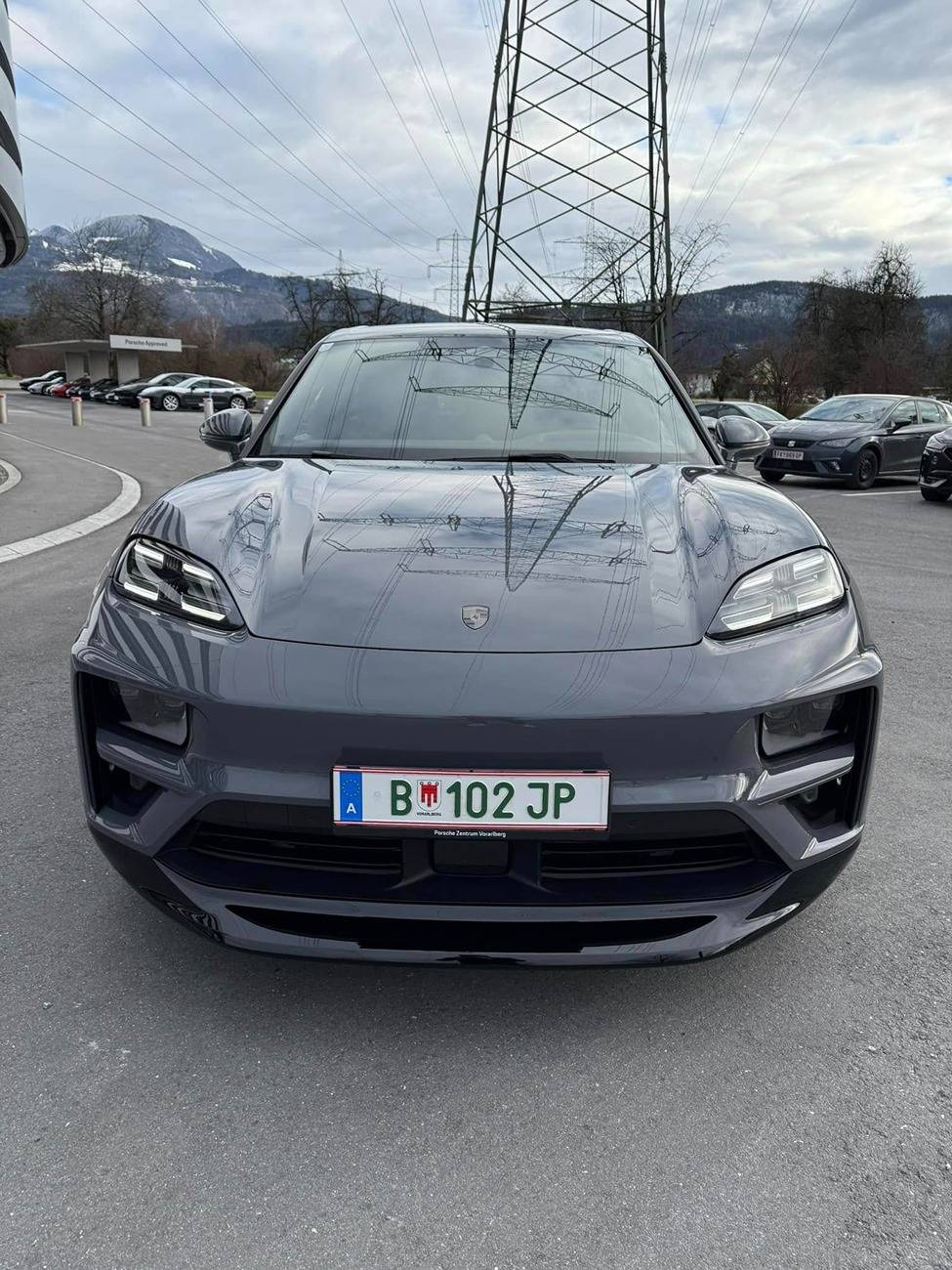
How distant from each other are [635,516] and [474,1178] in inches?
56.3

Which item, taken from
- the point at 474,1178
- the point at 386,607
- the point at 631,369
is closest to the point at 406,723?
the point at 386,607

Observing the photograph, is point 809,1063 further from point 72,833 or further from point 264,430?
point 264,430

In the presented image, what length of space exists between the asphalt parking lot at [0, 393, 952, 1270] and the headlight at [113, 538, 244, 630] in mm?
784

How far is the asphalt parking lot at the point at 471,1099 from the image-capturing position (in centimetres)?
141

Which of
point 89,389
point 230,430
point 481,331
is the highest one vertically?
point 481,331

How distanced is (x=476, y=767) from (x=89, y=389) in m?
50.5

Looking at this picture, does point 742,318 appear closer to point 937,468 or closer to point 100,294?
point 100,294

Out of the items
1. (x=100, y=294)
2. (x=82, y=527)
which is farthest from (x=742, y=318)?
(x=82, y=527)

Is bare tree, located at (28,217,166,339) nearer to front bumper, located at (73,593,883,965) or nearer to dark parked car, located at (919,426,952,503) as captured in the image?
dark parked car, located at (919,426,952,503)

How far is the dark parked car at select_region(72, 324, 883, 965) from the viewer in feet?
5.34

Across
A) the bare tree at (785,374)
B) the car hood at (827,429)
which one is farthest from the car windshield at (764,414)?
the bare tree at (785,374)

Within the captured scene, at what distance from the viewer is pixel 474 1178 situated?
152 centimetres

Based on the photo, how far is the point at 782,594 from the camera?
1.98 metres

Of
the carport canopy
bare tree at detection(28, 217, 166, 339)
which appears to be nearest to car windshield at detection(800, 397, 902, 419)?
the carport canopy
